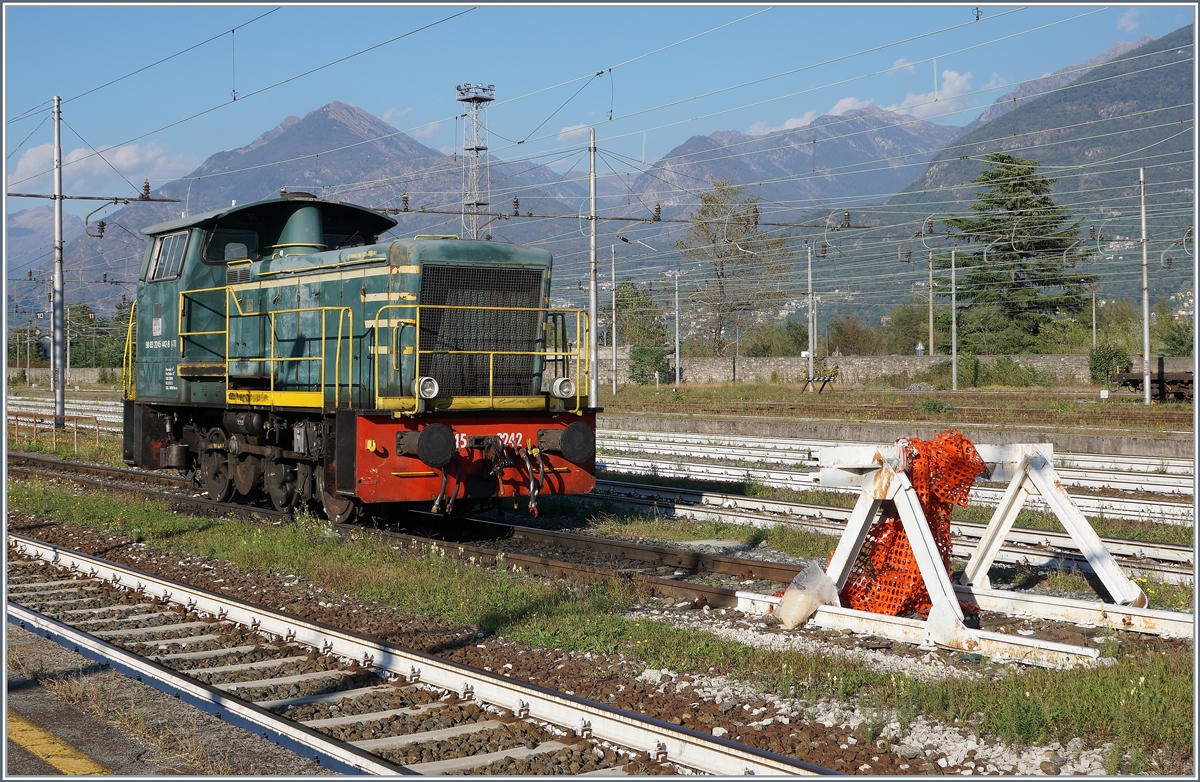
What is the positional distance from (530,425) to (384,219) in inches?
140

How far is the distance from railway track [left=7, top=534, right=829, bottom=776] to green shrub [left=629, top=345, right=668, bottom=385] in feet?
146

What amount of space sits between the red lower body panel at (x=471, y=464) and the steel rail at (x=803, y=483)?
8.72 ft

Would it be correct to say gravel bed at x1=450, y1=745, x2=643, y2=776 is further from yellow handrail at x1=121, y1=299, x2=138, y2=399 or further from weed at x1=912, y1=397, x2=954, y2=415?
weed at x1=912, y1=397, x2=954, y2=415

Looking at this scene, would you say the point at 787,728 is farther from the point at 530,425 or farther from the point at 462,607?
the point at 530,425

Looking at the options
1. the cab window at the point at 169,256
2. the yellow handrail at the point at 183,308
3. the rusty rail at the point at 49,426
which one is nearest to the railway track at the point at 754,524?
the yellow handrail at the point at 183,308

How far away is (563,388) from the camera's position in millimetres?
10703

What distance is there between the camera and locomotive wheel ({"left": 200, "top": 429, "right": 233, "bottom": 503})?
42.1 ft

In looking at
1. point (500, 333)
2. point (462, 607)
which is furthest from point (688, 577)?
point (500, 333)

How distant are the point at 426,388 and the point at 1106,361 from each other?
3635 cm

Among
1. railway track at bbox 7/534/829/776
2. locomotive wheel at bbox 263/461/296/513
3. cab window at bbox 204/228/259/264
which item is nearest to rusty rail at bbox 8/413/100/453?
cab window at bbox 204/228/259/264

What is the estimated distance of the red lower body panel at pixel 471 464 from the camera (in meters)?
9.77

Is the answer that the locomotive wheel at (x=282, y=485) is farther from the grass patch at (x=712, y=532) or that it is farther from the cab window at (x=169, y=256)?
the grass patch at (x=712, y=532)

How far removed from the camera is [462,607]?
7445mm

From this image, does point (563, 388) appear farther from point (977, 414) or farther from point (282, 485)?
point (977, 414)
